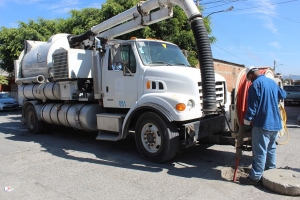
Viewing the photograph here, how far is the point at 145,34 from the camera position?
1162 centimetres

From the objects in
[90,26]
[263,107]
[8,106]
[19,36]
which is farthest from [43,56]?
[8,106]

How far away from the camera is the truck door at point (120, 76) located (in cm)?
650

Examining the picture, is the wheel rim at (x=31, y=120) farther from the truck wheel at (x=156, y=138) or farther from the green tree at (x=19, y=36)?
the green tree at (x=19, y=36)

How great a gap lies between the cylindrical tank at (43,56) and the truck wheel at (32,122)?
4.27ft

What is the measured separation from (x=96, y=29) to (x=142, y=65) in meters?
2.63

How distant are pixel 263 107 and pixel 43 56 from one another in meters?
7.41

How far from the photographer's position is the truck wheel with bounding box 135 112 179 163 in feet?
18.3

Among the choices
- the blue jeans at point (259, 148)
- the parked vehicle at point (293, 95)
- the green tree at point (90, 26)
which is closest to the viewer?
the blue jeans at point (259, 148)

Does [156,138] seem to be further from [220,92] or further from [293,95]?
[293,95]

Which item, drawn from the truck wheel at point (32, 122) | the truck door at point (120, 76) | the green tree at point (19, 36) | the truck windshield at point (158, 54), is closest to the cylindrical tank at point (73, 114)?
the truck wheel at point (32, 122)

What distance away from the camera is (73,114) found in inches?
316

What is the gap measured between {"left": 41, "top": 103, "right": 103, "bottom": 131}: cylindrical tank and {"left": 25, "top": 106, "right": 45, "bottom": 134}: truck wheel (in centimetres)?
59

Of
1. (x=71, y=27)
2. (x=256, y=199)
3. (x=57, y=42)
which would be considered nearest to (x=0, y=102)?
(x=71, y=27)

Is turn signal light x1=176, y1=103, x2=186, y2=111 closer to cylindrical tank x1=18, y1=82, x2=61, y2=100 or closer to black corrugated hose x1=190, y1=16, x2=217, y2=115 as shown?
black corrugated hose x1=190, y1=16, x2=217, y2=115
